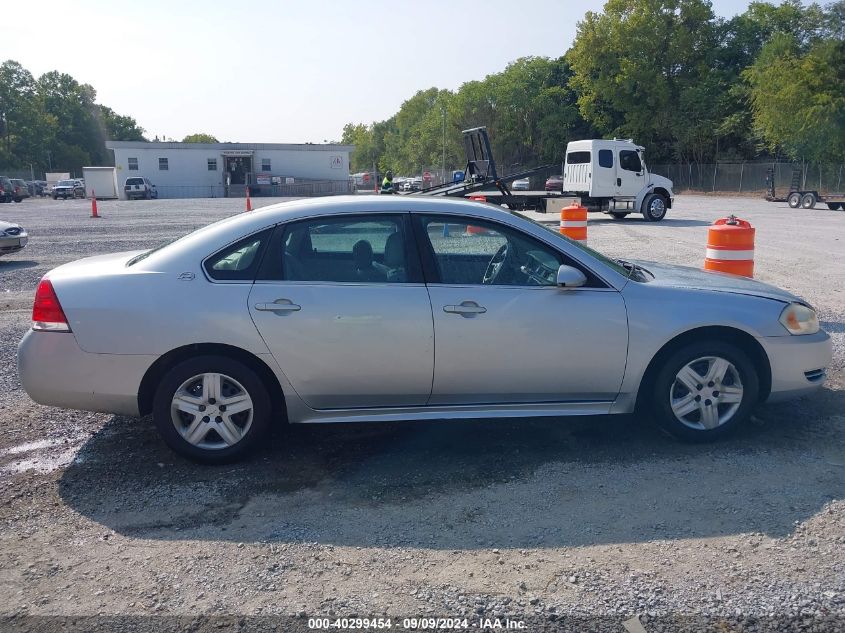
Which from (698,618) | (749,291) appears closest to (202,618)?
(698,618)

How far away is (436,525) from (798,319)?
282cm

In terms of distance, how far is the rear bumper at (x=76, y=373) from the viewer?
442 centimetres

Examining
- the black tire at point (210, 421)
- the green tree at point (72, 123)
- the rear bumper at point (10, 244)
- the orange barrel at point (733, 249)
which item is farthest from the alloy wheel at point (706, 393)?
the green tree at point (72, 123)

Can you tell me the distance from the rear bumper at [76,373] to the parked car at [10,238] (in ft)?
36.1

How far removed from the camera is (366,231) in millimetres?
4727

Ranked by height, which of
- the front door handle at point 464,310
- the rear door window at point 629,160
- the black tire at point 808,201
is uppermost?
the rear door window at point 629,160

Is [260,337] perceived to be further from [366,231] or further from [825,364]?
[825,364]

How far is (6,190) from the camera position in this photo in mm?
48094

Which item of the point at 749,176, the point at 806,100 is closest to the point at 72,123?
the point at 749,176

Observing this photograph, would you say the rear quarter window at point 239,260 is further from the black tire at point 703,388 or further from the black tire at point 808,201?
the black tire at point 808,201

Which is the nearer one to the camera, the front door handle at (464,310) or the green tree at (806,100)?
the front door handle at (464,310)

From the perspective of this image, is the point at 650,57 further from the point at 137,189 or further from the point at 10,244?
the point at 10,244

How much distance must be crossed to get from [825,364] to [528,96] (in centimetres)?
6822

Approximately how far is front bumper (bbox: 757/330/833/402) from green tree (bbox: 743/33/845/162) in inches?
1761
